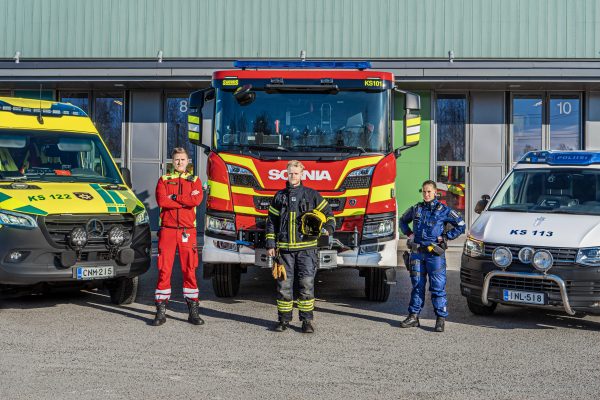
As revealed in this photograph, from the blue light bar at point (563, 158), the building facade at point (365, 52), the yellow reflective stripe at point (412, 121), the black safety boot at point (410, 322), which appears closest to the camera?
the black safety boot at point (410, 322)

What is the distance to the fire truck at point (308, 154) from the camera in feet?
28.2

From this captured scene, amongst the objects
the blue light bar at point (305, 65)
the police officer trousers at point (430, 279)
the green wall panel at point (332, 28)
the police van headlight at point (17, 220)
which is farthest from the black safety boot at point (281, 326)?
the green wall panel at point (332, 28)

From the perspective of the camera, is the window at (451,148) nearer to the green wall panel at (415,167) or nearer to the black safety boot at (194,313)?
the green wall panel at (415,167)

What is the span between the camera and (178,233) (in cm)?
802

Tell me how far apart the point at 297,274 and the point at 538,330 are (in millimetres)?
2653

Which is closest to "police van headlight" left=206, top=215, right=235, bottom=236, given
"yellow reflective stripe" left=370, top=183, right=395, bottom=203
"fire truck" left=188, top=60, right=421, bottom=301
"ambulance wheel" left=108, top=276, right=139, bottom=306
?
"fire truck" left=188, top=60, right=421, bottom=301

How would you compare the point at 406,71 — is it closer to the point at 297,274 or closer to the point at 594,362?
the point at 297,274

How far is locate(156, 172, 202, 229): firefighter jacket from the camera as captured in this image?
26.2 ft

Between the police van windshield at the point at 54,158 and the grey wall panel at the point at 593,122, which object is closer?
the police van windshield at the point at 54,158

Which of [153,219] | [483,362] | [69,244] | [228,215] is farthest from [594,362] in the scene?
[153,219]

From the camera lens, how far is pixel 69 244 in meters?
8.09

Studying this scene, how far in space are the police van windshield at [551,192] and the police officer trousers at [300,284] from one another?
8.42ft

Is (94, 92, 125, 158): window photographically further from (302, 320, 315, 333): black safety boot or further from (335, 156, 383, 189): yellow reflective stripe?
(302, 320, 315, 333): black safety boot

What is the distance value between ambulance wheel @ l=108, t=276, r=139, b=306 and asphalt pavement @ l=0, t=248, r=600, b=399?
0.44 ft
